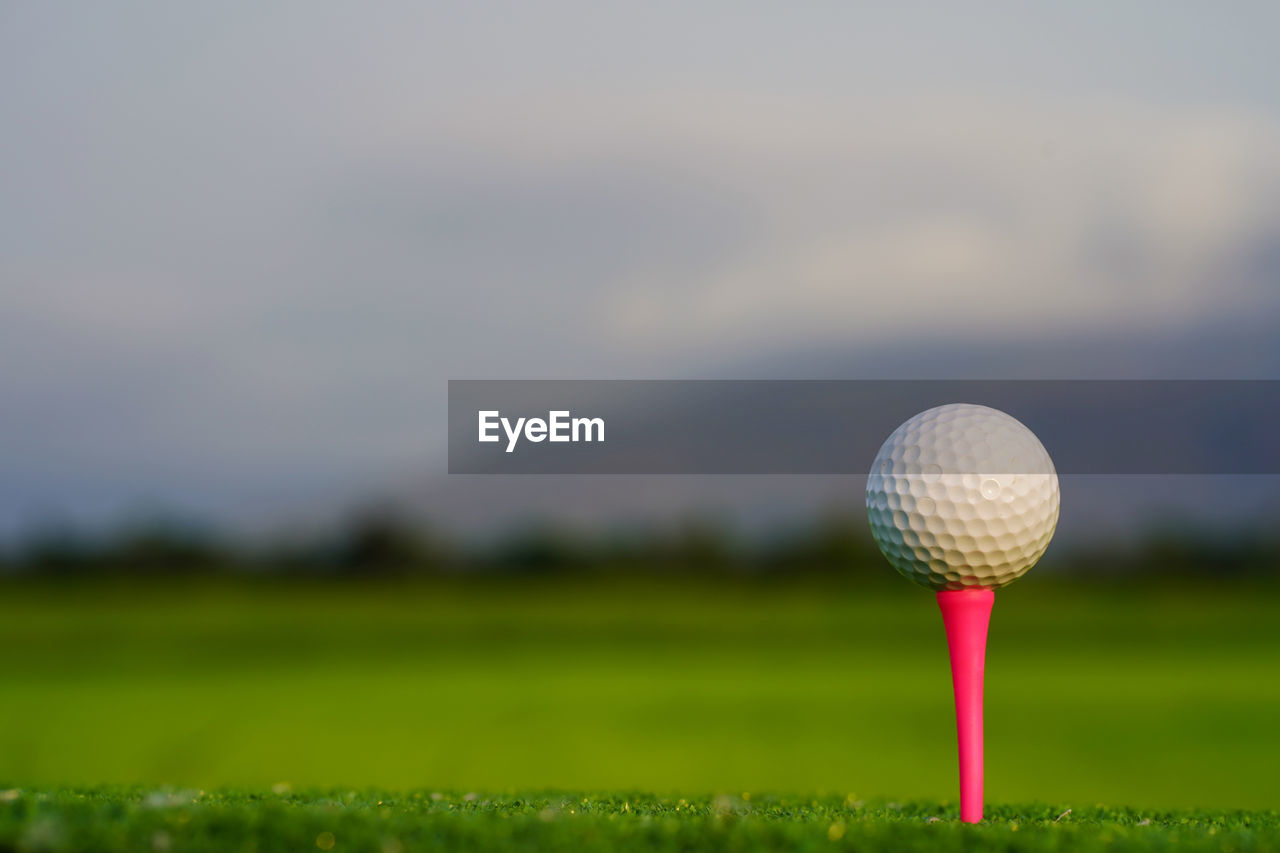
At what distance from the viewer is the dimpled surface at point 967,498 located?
3713mm

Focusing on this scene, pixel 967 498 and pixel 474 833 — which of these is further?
pixel 967 498

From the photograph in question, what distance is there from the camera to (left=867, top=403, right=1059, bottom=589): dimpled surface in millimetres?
3713

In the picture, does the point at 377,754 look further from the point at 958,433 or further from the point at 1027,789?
the point at 958,433

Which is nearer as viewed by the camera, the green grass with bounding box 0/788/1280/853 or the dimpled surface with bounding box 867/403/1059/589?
the green grass with bounding box 0/788/1280/853

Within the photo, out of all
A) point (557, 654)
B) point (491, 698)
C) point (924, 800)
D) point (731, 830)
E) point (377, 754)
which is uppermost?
point (731, 830)

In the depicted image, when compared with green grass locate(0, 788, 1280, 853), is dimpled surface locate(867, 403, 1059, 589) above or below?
above

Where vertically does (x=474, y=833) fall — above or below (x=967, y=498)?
below

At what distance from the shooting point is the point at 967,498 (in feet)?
12.2

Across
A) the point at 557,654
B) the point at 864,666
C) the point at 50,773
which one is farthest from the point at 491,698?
the point at 864,666

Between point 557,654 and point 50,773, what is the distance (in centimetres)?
1492

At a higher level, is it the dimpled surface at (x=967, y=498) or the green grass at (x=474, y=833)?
the dimpled surface at (x=967, y=498)

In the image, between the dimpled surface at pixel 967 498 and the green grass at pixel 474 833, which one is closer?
the green grass at pixel 474 833

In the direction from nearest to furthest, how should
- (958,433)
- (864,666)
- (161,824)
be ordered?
1. (161,824)
2. (958,433)
3. (864,666)

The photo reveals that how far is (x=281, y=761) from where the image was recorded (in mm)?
10039
